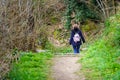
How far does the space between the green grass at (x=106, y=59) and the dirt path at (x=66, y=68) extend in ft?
A: 0.89

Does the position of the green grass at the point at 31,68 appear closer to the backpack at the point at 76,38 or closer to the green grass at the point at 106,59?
the green grass at the point at 106,59

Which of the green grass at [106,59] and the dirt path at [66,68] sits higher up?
the green grass at [106,59]

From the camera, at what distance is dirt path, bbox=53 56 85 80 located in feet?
35.5

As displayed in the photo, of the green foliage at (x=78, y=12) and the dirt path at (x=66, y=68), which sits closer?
the dirt path at (x=66, y=68)

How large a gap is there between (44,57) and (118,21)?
130 inches

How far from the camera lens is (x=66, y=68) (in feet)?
39.8

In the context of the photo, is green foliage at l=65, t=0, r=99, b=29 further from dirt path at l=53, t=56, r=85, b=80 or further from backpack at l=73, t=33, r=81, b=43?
dirt path at l=53, t=56, r=85, b=80

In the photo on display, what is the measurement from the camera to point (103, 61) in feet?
39.1

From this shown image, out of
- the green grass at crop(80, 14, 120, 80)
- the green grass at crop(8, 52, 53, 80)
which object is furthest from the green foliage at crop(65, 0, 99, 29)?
the green grass at crop(8, 52, 53, 80)

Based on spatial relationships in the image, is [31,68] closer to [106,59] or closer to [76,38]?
[106,59]

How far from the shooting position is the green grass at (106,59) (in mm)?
10608

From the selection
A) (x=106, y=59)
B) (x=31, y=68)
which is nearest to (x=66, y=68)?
(x=31, y=68)

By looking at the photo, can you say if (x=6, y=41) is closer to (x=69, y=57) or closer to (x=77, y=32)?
(x=69, y=57)

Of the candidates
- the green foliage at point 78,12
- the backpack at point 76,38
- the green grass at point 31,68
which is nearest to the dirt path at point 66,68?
the green grass at point 31,68
